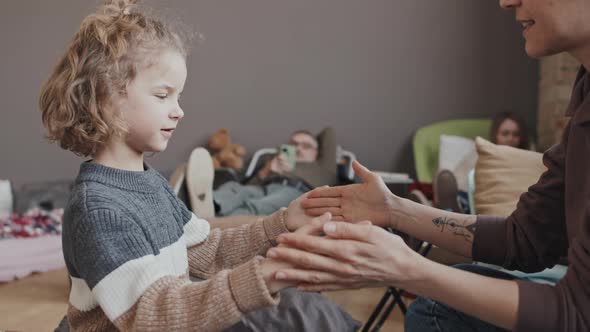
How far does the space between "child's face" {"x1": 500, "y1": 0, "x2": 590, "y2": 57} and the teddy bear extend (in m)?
2.97

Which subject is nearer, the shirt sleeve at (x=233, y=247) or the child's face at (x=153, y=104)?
the child's face at (x=153, y=104)

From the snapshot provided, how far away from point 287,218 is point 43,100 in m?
0.59

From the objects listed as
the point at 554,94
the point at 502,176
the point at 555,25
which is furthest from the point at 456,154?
the point at 555,25

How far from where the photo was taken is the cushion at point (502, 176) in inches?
92.0

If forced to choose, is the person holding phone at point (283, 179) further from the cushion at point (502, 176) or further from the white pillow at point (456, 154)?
the cushion at point (502, 176)

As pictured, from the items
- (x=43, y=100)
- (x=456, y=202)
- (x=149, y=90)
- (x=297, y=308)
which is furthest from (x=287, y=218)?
(x=456, y=202)

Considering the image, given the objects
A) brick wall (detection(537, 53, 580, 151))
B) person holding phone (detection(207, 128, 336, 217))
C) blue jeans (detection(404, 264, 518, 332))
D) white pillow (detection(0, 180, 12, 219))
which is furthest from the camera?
white pillow (detection(0, 180, 12, 219))

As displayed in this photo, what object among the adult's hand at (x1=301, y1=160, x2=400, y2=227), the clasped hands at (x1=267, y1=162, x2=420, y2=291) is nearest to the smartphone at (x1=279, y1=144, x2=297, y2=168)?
the adult's hand at (x1=301, y1=160, x2=400, y2=227)

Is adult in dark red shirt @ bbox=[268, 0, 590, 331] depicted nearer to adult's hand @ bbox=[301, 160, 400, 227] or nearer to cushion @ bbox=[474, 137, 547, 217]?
adult's hand @ bbox=[301, 160, 400, 227]

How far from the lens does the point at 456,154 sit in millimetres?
3840

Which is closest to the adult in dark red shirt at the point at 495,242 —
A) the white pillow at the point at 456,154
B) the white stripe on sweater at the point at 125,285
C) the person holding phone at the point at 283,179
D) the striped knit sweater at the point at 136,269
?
the striped knit sweater at the point at 136,269

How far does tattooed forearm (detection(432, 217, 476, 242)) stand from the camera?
131cm

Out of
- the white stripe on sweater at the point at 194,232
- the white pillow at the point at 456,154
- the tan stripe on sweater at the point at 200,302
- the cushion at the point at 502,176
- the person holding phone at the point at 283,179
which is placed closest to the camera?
the tan stripe on sweater at the point at 200,302

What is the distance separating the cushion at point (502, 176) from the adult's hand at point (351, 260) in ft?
4.93
